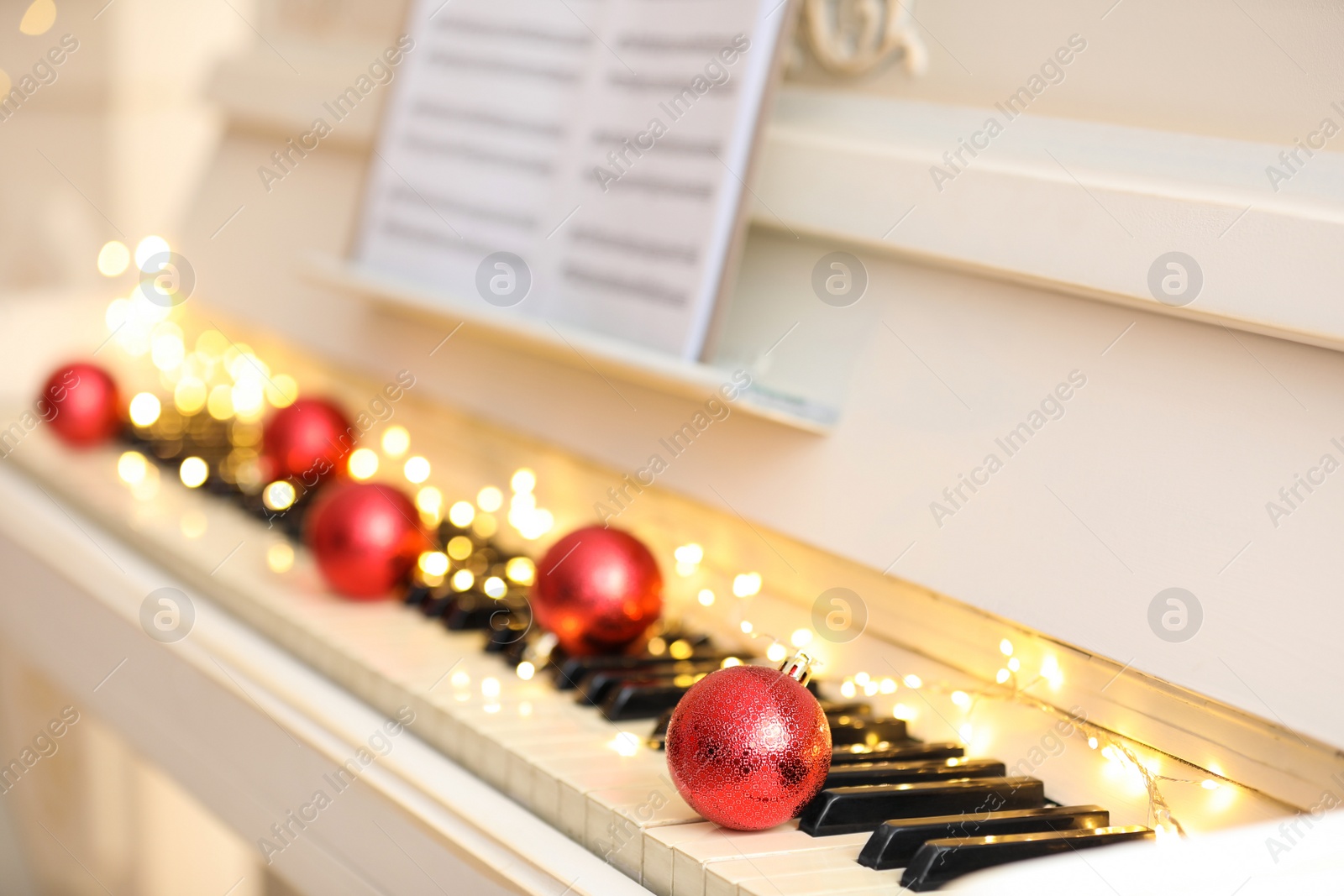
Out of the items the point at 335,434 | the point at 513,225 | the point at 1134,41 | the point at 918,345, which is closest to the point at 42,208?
the point at 335,434

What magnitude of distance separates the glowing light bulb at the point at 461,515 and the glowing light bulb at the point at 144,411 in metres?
0.68

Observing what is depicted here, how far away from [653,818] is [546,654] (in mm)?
329

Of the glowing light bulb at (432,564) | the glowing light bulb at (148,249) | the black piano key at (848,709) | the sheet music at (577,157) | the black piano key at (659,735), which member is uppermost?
the sheet music at (577,157)

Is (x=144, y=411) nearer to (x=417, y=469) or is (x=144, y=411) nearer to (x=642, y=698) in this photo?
(x=417, y=469)

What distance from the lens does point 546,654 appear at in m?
1.19

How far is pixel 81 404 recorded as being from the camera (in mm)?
1793

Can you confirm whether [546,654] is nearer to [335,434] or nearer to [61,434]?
[335,434]

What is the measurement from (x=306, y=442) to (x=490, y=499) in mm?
282

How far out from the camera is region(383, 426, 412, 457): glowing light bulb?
1674 millimetres

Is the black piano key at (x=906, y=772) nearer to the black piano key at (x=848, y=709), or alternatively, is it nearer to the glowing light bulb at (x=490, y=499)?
the black piano key at (x=848, y=709)

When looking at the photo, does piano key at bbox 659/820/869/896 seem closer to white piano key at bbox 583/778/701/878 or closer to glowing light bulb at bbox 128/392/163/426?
white piano key at bbox 583/778/701/878

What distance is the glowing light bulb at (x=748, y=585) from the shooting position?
4.01 feet

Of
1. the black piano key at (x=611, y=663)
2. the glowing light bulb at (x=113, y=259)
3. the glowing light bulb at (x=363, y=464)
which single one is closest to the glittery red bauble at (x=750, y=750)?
the black piano key at (x=611, y=663)

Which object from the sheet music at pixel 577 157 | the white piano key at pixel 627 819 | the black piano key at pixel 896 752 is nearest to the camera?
the white piano key at pixel 627 819
